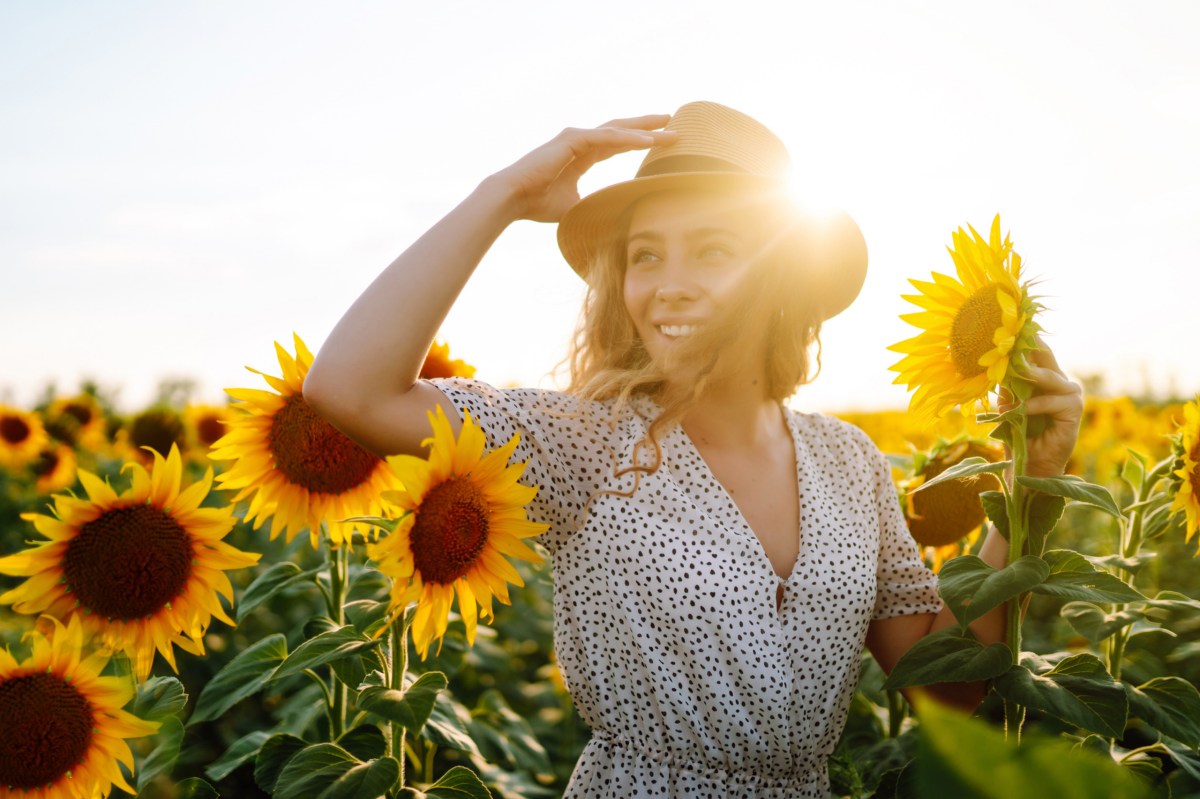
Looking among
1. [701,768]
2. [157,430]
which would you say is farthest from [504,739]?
[157,430]

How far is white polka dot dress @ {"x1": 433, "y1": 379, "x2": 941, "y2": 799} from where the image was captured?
1.95 m

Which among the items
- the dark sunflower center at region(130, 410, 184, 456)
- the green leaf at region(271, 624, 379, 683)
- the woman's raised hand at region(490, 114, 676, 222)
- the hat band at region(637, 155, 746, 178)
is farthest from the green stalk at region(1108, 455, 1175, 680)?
the dark sunflower center at region(130, 410, 184, 456)

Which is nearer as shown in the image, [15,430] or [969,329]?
[969,329]

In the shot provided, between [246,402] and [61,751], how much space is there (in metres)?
0.74

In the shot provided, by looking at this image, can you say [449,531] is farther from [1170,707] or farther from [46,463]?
[46,463]

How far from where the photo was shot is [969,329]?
160cm

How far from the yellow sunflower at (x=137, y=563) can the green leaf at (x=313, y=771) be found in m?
0.26

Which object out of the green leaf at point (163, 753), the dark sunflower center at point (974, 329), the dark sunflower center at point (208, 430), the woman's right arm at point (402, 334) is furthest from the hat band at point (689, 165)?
the dark sunflower center at point (208, 430)

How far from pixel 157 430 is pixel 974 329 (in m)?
3.78

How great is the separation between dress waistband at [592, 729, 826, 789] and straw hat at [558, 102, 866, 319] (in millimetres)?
1204

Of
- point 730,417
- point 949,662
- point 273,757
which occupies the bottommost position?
point 273,757

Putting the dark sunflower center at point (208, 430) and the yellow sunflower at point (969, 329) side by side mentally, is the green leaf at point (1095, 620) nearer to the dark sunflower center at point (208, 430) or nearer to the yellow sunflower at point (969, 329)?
the yellow sunflower at point (969, 329)

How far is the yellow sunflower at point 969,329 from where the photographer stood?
150cm

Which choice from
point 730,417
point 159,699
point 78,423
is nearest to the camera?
point 159,699
